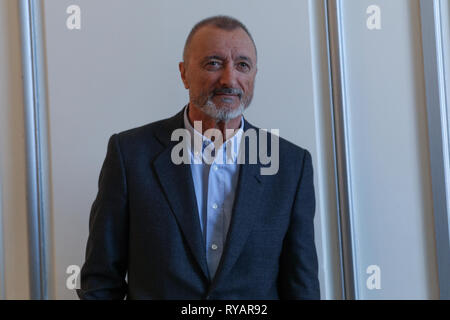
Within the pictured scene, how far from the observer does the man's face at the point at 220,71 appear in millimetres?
1380

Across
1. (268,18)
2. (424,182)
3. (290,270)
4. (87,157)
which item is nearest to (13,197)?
(87,157)

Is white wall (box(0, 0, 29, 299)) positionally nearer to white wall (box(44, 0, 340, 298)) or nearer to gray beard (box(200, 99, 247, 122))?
white wall (box(44, 0, 340, 298))

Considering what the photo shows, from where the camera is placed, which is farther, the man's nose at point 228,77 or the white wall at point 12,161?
the white wall at point 12,161

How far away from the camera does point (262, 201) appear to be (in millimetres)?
1387

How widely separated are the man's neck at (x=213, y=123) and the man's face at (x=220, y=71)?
0.08ft

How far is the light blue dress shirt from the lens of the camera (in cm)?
136

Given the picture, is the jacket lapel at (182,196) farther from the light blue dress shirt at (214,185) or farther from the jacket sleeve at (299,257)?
the jacket sleeve at (299,257)

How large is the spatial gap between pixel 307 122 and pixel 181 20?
0.51 metres

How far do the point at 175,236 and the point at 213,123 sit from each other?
32cm

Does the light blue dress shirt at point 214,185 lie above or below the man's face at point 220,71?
below

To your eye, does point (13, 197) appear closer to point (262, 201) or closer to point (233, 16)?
point (262, 201)

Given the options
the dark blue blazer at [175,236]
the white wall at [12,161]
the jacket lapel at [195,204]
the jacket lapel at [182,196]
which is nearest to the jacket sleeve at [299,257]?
the dark blue blazer at [175,236]

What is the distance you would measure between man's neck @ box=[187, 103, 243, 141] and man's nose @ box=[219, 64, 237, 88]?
0.10m

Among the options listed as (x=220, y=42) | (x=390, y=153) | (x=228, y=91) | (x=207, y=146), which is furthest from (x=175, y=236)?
(x=390, y=153)
